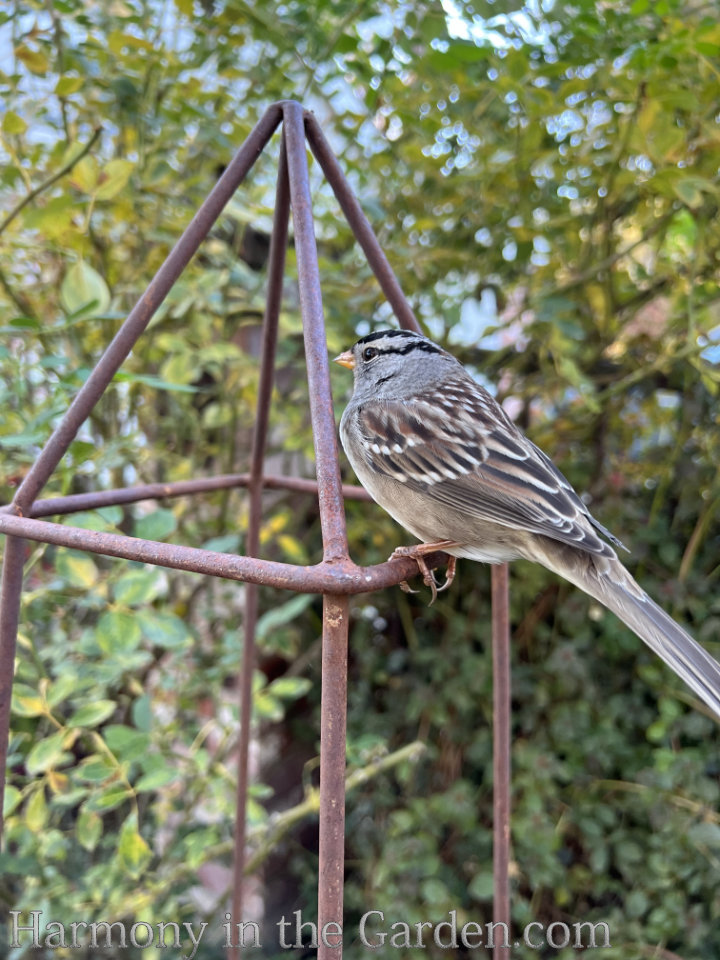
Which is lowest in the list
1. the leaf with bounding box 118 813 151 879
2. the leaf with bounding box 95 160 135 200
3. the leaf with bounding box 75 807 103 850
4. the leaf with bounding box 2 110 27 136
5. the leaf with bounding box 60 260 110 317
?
the leaf with bounding box 118 813 151 879

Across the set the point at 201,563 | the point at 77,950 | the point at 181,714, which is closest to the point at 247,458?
the point at 181,714

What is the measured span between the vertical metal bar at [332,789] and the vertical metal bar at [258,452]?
16.1 inches

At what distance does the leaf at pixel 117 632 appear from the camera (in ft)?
3.59

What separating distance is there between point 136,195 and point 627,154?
3.18 ft

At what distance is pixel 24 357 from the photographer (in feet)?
4.97

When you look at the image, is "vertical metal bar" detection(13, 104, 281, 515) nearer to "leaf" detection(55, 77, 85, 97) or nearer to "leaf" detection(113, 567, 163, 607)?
"leaf" detection(113, 567, 163, 607)

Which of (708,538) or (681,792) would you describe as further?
(708,538)

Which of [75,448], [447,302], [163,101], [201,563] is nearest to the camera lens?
[201,563]

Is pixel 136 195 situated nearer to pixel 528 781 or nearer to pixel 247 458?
pixel 247 458

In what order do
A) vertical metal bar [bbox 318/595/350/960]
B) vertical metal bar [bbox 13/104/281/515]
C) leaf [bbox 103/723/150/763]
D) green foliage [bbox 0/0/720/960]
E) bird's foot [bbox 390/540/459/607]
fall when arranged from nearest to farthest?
vertical metal bar [bbox 318/595/350/960]
vertical metal bar [bbox 13/104/281/515]
bird's foot [bbox 390/540/459/607]
leaf [bbox 103/723/150/763]
green foliage [bbox 0/0/720/960]

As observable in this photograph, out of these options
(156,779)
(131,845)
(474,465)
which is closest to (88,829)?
(131,845)

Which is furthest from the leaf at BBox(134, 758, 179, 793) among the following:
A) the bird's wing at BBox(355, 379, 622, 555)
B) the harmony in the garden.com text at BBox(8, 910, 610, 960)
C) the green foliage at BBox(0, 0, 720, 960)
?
the bird's wing at BBox(355, 379, 622, 555)

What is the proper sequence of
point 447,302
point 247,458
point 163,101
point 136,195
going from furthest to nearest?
point 247,458 < point 447,302 < point 163,101 < point 136,195

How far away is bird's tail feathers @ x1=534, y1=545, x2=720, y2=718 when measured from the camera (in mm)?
812
